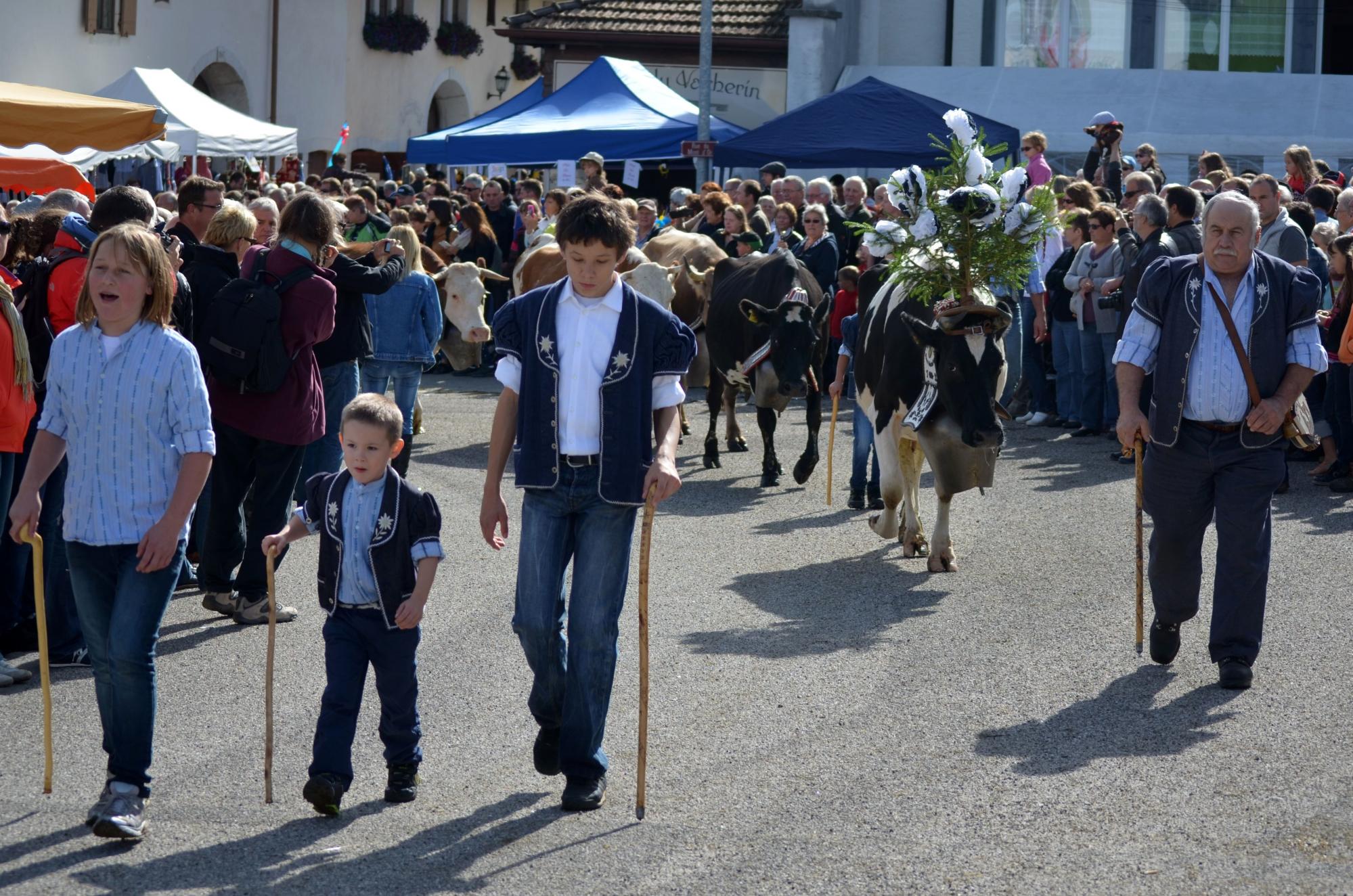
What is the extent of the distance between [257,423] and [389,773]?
114 inches

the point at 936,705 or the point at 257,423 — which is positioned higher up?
the point at 257,423

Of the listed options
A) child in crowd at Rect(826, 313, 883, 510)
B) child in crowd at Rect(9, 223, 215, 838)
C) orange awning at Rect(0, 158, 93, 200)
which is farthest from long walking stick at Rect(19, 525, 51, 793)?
orange awning at Rect(0, 158, 93, 200)

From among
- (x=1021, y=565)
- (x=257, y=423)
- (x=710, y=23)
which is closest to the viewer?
(x=257, y=423)

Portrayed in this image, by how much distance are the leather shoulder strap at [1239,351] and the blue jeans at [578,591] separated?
301cm

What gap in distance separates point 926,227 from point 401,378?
4.03 metres

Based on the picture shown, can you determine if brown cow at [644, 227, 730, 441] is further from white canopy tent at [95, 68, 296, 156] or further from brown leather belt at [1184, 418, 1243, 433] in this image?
white canopy tent at [95, 68, 296, 156]

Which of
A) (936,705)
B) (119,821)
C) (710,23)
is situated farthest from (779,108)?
(119,821)

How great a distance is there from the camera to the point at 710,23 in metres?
26.2

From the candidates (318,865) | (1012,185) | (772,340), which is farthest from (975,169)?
(318,865)

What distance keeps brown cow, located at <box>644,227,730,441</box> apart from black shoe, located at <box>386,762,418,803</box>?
8721 millimetres

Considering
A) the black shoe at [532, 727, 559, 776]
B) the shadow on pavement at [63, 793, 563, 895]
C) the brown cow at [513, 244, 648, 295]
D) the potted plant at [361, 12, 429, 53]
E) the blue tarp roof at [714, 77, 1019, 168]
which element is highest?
the potted plant at [361, 12, 429, 53]

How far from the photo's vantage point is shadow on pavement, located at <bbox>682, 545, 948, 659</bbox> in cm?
818

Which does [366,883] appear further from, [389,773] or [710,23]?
[710,23]

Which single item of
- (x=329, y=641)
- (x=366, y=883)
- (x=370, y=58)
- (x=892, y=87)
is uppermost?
(x=370, y=58)
